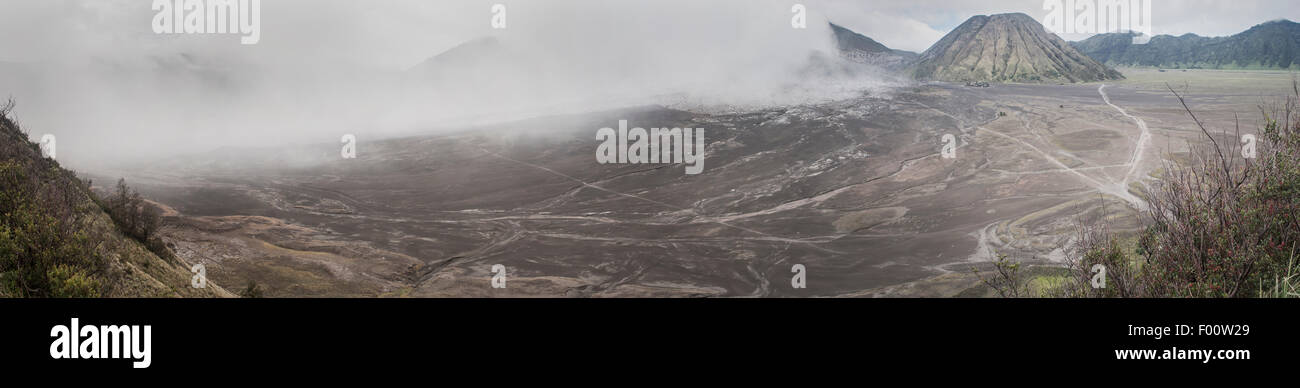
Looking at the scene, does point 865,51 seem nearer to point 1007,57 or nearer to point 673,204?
point 1007,57

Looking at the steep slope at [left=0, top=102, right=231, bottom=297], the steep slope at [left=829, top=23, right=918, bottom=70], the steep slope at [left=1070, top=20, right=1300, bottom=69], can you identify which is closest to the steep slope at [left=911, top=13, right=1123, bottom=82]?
the steep slope at [left=829, top=23, right=918, bottom=70]

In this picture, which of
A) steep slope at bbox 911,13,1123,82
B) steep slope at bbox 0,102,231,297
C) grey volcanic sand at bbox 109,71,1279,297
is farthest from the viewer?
steep slope at bbox 911,13,1123,82

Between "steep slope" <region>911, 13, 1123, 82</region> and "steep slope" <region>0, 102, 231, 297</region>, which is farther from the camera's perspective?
"steep slope" <region>911, 13, 1123, 82</region>

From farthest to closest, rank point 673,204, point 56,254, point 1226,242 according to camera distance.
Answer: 1. point 673,204
2. point 56,254
3. point 1226,242

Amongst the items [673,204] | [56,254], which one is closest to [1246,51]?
[673,204]

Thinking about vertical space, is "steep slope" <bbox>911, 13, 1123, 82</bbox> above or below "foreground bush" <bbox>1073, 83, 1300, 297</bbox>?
above

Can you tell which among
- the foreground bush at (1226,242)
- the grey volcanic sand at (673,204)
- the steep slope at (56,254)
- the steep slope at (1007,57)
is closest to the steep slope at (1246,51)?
the steep slope at (1007,57)

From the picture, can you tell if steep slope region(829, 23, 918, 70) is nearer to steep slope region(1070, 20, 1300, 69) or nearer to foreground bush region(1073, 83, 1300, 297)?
steep slope region(1070, 20, 1300, 69)
